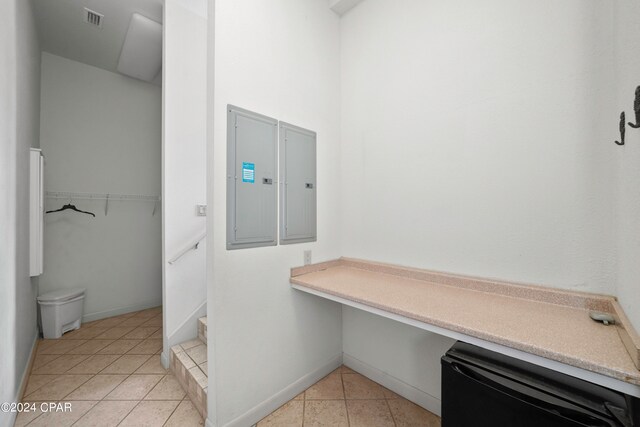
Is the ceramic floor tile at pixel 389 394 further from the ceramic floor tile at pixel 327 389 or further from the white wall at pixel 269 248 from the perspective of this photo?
the white wall at pixel 269 248

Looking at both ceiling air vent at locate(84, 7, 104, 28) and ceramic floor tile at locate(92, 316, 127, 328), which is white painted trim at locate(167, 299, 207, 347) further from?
ceiling air vent at locate(84, 7, 104, 28)

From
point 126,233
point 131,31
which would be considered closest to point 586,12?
point 131,31

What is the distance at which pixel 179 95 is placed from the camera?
91.5 inches

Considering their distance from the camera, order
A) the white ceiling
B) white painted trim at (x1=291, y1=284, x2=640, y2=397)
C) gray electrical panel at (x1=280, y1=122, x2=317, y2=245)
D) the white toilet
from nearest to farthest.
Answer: white painted trim at (x1=291, y1=284, x2=640, y2=397) < gray electrical panel at (x1=280, y1=122, x2=317, y2=245) < the white ceiling < the white toilet

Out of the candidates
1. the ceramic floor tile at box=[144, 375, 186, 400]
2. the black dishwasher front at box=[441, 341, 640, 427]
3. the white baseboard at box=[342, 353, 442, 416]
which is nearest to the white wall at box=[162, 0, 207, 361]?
the ceramic floor tile at box=[144, 375, 186, 400]

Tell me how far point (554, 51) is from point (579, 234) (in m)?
0.96

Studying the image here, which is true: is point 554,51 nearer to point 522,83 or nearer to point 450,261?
point 522,83

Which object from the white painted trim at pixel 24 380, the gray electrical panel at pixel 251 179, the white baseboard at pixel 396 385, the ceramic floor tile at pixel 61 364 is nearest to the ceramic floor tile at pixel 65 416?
the white painted trim at pixel 24 380

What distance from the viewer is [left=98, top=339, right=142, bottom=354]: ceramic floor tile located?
2.47 m

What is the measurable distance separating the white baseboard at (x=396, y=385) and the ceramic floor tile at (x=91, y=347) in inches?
97.0

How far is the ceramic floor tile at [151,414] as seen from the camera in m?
1.61

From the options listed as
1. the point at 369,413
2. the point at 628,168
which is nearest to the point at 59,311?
the point at 369,413

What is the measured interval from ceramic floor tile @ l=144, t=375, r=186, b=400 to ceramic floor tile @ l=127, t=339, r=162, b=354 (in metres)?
0.58

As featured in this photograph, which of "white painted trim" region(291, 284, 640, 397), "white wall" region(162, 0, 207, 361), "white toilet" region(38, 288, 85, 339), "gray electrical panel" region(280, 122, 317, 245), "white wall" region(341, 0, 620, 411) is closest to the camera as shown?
"white painted trim" region(291, 284, 640, 397)
